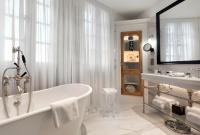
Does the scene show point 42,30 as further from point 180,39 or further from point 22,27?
point 180,39

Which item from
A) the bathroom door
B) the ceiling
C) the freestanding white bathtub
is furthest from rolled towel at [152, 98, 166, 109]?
the ceiling

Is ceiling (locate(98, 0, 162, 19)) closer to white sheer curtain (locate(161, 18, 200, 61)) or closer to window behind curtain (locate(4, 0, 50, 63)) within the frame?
white sheer curtain (locate(161, 18, 200, 61))

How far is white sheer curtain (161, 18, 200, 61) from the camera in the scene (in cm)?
250

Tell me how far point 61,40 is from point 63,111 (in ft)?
5.09

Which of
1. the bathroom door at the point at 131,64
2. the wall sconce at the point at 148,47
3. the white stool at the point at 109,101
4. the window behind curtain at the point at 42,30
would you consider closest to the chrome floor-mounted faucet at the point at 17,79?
the window behind curtain at the point at 42,30

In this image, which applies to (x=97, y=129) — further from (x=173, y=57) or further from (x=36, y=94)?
(x=173, y=57)

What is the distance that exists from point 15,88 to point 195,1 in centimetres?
297

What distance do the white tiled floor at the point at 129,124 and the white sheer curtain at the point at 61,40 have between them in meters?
0.66

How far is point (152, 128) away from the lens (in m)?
2.46

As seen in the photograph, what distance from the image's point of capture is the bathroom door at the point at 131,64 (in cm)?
394

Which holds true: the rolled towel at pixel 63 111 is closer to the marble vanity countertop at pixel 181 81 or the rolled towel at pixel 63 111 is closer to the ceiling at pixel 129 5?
the marble vanity countertop at pixel 181 81

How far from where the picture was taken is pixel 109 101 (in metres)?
3.38

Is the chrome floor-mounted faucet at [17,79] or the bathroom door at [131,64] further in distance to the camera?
the bathroom door at [131,64]

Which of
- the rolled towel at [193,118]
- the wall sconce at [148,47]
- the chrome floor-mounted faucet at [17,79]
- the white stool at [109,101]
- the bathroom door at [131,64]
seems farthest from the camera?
the bathroom door at [131,64]
